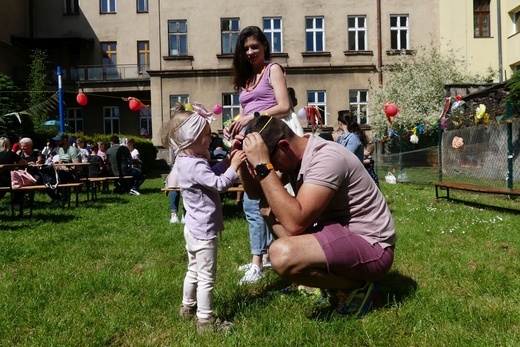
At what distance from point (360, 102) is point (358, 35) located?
145 inches

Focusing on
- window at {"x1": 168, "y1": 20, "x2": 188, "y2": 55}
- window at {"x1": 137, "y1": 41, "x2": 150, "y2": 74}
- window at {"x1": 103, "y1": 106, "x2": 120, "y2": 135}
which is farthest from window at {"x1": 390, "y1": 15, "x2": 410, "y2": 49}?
window at {"x1": 103, "y1": 106, "x2": 120, "y2": 135}

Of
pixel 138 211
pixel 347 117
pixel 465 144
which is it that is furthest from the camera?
pixel 465 144

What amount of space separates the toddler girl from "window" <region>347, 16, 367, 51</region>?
942 inches

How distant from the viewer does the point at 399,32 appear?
2564 cm

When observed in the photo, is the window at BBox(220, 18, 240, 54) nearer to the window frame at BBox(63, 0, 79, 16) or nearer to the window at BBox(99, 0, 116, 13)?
the window at BBox(99, 0, 116, 13)

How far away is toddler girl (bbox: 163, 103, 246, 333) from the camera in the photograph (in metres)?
2.92

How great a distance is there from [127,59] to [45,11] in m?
6.47

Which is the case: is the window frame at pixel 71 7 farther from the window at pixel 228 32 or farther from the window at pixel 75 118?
the window at pixel 228 32

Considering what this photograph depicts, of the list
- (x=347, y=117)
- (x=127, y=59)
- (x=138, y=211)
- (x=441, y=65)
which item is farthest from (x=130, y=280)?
(x=127, y=59)

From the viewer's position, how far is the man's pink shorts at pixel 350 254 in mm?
2721

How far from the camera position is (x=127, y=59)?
3050 centimetres

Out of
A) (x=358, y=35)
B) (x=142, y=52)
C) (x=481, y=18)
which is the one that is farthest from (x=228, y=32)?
(x=481, y=18)

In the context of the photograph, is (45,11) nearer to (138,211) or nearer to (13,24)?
(13,24)

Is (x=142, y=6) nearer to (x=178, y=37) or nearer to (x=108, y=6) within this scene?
(x=108, y=6)
